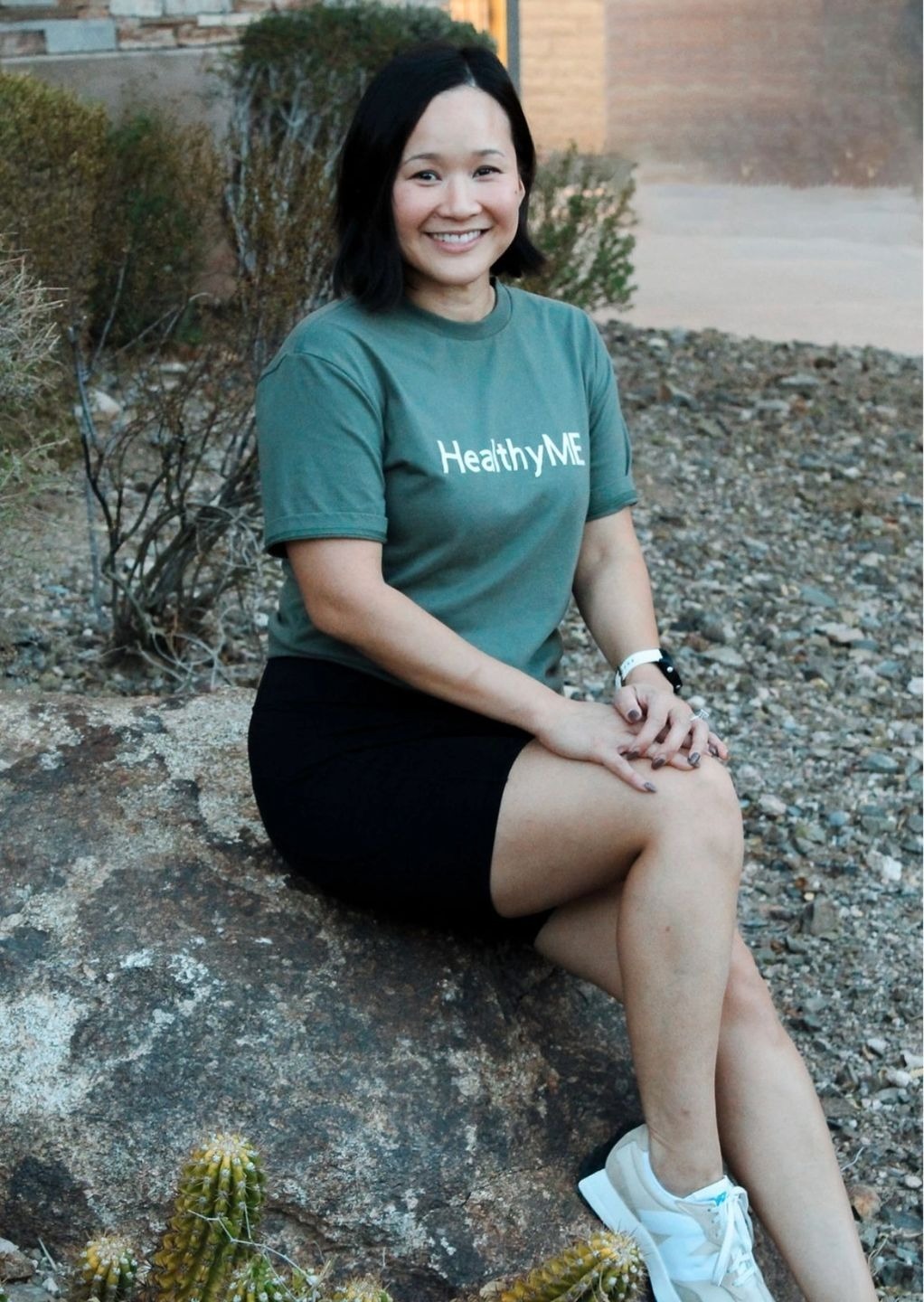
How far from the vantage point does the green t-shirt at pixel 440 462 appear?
2.31 metres

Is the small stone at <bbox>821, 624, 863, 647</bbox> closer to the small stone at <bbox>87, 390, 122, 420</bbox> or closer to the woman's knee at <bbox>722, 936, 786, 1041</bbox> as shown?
the small stone at <bbox>87, 390, 122, 420</bbox>

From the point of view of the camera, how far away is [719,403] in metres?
6.79

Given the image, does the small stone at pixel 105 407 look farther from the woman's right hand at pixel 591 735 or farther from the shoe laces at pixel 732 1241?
the shoe laces at pixel 732 1241

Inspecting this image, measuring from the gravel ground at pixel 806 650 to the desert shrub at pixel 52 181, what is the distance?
66cm

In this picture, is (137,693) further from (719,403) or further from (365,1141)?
(719,403)

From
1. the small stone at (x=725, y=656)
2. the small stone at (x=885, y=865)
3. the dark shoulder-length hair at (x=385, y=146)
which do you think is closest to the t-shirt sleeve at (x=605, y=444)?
the dark shoulder-length hair at (x=385, y=146)

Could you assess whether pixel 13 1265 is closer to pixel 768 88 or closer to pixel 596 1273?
pixel 596 1273

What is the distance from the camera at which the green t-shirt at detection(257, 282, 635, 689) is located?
91.1 inches

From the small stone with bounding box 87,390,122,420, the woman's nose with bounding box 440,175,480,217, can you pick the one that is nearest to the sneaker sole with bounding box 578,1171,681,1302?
the woman's nose with bounding box 440,175,480,217

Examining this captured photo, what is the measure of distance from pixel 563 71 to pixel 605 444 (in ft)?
16.6

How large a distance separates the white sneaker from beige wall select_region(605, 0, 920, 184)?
5.86 m

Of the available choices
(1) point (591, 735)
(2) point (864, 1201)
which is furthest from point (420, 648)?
(2) point (864, 1201)

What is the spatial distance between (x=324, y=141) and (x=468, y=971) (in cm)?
475

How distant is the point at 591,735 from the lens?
7.38 ft
